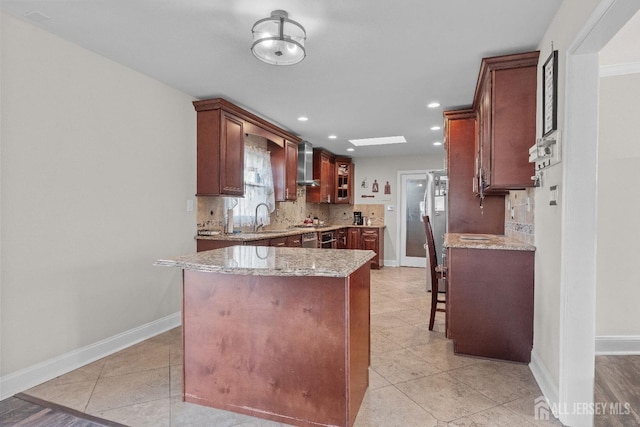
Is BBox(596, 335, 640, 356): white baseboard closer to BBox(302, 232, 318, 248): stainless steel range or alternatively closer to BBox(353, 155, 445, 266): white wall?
BBox(302, 232, 318, 248): stainless steel range

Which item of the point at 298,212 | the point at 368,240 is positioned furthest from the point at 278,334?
the point at 368,240

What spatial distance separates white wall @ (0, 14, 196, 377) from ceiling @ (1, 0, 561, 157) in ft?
0.84

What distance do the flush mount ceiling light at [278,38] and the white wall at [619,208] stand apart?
2545 mm

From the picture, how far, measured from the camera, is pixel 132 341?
3.11 m

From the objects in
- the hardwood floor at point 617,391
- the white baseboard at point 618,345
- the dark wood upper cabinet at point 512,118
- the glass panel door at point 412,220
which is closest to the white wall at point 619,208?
the white baseboard at point 618,345

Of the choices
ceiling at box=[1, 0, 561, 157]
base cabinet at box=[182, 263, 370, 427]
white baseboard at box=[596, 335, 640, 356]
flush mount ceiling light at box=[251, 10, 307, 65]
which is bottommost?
white baseboard at box=[596, 335, 640, 356]

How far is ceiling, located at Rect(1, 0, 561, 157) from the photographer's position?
2.16 m

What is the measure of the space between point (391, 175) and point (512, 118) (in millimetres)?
4759

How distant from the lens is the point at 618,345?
291cm

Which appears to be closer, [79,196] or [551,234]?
[551,234]

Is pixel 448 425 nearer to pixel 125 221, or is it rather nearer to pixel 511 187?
pixel 511 187

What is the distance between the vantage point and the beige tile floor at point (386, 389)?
6.46ft

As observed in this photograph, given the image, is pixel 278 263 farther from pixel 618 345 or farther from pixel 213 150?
pixel 618 345

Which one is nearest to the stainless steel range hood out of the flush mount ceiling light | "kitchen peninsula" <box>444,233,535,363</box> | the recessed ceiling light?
the recessed ceiling light
